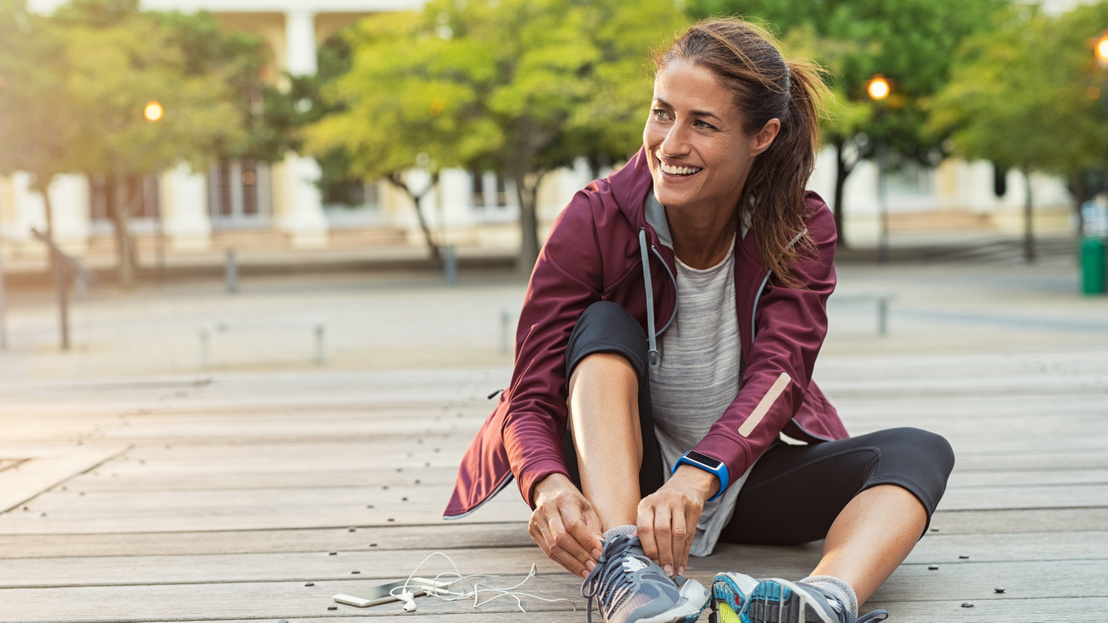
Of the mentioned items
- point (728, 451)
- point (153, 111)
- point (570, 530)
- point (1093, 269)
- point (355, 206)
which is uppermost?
point (153, 111)

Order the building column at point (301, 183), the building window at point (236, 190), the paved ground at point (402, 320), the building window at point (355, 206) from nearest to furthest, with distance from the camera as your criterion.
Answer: the paved ground at point (402, 320) < the building column at point (301, 183) < the building window at point (355, 206) < the building window at point (236, 190)

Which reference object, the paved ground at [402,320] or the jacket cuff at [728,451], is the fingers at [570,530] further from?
the paved ground at [402,320]

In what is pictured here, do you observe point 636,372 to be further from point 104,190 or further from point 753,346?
point 104,190

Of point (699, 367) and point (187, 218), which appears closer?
point (699, 367)

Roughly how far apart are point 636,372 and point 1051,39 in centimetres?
1623

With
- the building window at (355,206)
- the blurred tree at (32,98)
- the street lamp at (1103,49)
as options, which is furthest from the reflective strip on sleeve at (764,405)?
the building window at (355,206)

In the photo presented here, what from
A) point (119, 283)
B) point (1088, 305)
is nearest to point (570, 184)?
point (119, 283)

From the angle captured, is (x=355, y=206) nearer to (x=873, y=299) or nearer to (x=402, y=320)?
(x=402, y=320)

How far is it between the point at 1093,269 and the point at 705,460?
14.8m

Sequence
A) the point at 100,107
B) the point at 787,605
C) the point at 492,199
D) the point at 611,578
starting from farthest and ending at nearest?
the point at 492,199 → the point at 100,107 → the point at 611,578 → the point at 787,605

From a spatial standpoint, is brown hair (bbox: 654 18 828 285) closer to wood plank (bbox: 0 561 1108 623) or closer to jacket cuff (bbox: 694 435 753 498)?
jacket cuff (bbox: 694 435 753 498)

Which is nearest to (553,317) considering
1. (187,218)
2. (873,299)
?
(873,299)

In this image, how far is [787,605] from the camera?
1984 millimetres

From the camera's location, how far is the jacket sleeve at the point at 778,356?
2348mm
